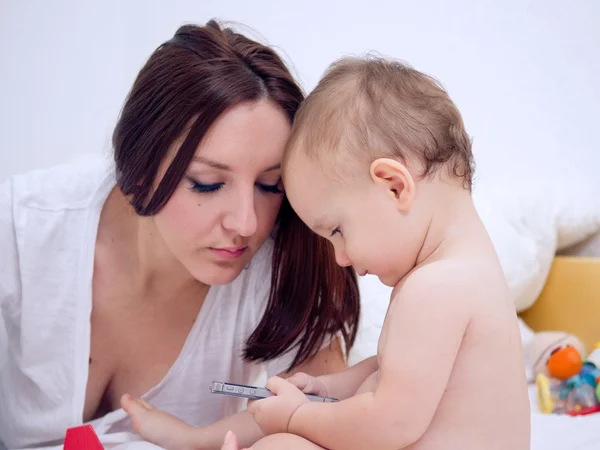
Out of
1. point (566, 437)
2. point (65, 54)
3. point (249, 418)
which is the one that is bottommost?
point (566, 437)

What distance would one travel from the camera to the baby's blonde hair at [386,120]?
89cm

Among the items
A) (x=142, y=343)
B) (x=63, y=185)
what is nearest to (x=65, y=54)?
(x=63, y=185)

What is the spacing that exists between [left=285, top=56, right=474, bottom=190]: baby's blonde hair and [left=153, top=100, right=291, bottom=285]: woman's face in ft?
0.32

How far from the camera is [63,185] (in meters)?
1.30

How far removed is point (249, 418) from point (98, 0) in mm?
1450

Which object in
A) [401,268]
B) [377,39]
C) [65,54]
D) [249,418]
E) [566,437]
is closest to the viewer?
[401,268]

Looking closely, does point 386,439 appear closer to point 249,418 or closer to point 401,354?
point 401,354

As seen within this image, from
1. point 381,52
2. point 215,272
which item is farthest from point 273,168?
point 381,52

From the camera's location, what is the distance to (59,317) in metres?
1.28

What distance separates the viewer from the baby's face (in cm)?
90

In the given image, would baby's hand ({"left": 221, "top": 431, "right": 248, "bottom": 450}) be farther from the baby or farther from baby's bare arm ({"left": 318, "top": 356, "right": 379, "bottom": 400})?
baby's bare arm ({"left": 318, "top": 356, "right": 379, "bottom": 400})

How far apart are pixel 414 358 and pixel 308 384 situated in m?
0.28

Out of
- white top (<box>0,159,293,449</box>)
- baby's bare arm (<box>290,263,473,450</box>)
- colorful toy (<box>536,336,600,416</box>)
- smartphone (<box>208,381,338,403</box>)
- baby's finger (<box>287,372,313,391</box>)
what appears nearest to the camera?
baby's bare arm (<box>290,263,473,450</box>)

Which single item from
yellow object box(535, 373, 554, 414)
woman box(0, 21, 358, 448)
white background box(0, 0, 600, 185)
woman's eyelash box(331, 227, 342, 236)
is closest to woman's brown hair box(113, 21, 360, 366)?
woman box(0, 21, 358, 448)
